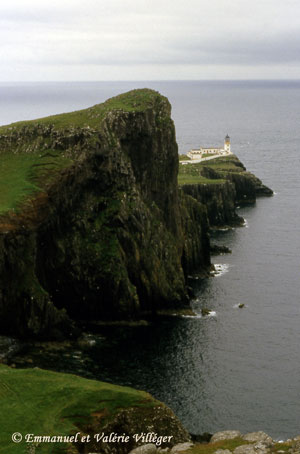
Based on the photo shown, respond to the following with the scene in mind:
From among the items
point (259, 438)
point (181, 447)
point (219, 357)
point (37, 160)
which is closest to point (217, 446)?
point (259, 438)

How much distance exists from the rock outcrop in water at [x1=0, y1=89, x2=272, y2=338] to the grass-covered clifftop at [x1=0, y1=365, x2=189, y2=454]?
27.7 meters

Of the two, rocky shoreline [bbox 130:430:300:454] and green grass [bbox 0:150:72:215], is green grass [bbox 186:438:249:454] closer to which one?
rocky shoreline [bbox 130:430:300:454]

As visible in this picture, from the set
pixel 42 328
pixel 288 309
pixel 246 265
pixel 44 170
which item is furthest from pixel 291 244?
pixel 42 328

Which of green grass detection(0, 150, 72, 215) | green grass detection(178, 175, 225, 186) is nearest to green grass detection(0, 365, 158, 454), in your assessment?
green grass detection(0, 150, 72, 215)

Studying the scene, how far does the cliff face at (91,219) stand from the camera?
90375mm

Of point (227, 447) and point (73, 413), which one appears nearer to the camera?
point (227, 447)

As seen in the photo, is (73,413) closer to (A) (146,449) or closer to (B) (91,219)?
(A) (146,449)

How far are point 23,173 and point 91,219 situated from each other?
11355 millimetres

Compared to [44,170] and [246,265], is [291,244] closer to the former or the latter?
[246,265]

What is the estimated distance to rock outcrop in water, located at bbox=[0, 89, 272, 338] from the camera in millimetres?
90438

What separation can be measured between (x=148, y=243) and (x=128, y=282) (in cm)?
801

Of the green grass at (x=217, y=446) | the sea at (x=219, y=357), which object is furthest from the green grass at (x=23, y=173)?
the green grass at (x=217, y=446)

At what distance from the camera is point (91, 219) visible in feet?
344

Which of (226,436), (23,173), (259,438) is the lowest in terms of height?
(226,436)
